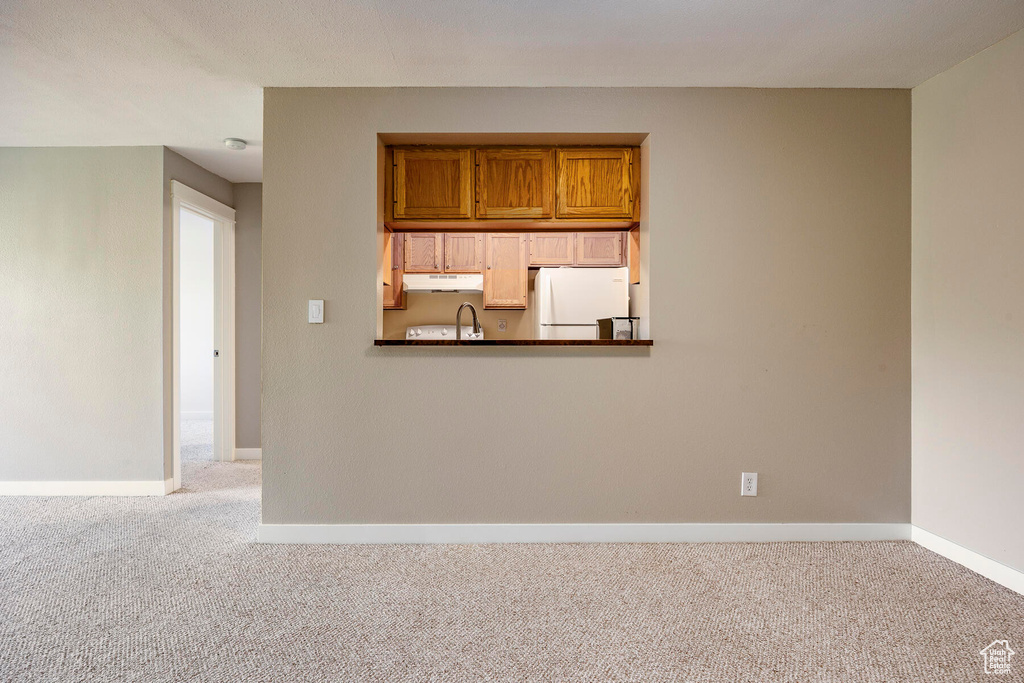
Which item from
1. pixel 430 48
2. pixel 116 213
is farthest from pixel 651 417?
pixel 116 213

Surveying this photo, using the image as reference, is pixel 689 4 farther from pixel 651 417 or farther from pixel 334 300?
pixel 334 300

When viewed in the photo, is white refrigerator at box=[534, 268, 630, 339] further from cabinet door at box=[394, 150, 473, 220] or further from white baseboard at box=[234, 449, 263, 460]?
white baseboard at box=[234, 449, 263, 460]

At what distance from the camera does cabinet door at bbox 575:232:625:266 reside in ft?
14.5

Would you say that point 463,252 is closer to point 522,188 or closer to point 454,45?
point 522,188

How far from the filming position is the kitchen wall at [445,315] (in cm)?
472

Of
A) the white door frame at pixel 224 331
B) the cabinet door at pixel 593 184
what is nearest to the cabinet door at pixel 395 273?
the white door frame at pixel 224 331

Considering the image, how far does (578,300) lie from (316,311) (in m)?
2.04

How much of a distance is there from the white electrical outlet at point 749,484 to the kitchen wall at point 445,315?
228cm

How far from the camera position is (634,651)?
1856 millimetres

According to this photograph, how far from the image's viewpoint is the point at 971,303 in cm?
252

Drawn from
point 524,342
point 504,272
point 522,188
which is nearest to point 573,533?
point 524,342

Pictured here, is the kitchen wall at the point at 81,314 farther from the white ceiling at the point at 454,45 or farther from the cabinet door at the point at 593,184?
the cabinet door at the point at 593,184

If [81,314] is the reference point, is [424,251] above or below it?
above

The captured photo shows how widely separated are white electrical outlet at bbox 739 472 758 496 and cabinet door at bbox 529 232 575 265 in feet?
7.21
